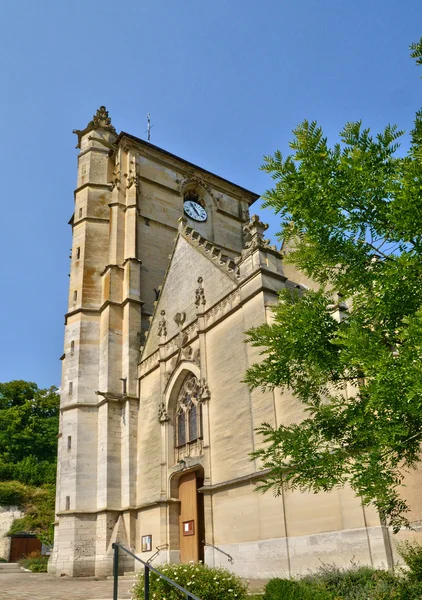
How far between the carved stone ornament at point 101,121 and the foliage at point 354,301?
1044 inches

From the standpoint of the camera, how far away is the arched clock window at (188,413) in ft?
61.0

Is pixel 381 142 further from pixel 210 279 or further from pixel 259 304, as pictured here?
pixel 210 279

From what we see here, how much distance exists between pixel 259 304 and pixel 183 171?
17.6 m

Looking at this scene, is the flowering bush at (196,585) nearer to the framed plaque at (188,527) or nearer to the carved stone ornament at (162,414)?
the framed plaque at (188,527)

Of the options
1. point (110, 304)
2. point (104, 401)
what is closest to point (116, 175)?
point (110, 304)

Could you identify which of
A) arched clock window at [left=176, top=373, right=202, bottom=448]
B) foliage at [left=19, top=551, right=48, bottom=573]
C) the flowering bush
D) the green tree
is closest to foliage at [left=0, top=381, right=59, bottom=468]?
the green tree

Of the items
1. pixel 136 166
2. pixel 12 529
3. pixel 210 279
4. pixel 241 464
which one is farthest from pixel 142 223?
pixel 12 529

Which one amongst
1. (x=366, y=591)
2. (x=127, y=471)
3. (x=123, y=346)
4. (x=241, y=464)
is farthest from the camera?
(x=123, y=346)

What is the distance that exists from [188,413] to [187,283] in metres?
5.23

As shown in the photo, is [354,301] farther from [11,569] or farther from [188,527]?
[11,569]

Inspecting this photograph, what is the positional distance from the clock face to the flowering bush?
77.8ft

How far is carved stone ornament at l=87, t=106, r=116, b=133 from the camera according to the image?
3136 cm

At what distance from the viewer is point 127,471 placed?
2105 cm

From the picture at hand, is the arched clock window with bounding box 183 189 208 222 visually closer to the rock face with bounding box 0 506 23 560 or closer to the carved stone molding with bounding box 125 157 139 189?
the carved stone molding with bounding box 125 157 139 189
